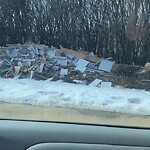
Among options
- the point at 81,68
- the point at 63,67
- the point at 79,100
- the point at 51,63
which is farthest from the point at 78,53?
the point at 79,100

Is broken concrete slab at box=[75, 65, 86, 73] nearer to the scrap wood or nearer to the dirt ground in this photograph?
the scrap wood

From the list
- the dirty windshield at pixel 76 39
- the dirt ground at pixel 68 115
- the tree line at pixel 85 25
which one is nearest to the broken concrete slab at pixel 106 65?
the dirty windshield at pixel 76 39

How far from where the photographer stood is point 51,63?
7746 millimetres

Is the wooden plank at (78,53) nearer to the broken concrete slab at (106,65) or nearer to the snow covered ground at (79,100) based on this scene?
the broken concrete slab at (106,65)

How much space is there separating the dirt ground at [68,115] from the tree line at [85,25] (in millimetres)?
5566

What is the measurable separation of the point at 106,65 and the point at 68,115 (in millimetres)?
5178

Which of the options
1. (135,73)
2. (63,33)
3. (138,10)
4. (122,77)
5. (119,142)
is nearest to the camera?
(119,142)

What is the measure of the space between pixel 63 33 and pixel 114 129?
6.68 m

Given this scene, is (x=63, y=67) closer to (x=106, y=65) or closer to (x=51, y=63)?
(x=51, y=63)

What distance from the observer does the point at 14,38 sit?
29.8 feet

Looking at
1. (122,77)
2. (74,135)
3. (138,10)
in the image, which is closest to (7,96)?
(74,135)

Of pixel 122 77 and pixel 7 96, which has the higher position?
pixel 7 96

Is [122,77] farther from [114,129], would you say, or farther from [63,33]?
[114,129]

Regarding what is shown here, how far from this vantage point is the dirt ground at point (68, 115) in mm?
2420
